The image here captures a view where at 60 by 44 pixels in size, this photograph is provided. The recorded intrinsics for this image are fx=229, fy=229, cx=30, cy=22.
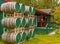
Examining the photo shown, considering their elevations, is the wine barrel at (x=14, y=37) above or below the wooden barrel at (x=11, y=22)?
below

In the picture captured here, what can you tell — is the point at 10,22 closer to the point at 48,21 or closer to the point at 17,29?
the point at 17,29

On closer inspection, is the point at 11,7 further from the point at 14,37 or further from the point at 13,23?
the point at 14,37

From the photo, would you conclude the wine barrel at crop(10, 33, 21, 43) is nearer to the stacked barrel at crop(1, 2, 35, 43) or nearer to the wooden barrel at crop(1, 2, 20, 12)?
the stacked barrel at crop(1, 2, 35, 43)

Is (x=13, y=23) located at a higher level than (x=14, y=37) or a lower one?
higher

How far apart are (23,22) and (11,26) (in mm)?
2030

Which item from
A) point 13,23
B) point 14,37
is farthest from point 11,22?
point 14,37

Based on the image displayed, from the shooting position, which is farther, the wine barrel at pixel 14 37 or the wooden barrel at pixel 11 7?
the wooden barrel at pixel 11 7

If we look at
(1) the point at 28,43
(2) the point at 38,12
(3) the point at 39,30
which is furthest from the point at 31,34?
(2) the point at 38,12

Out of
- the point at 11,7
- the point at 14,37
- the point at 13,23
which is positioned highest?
the point at 11,7

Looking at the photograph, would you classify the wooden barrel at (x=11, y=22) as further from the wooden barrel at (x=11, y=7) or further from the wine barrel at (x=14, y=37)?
the wooden barrel at (x=11, y=7)

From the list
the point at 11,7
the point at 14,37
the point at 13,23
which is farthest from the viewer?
the point at 11,7

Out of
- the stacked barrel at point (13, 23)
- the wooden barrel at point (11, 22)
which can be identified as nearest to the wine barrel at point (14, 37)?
the stacked barrel at point (13, 23)

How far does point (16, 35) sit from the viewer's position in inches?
654

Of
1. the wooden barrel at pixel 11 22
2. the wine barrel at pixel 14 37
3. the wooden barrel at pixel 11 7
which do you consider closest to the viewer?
the wine barrel at pixel 14 37
